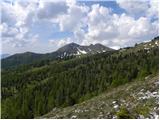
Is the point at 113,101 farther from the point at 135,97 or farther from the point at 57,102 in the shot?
the point at 57,102

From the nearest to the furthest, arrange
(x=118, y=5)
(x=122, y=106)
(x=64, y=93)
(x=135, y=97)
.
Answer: (x=118, y=5)
(x=122, y=106)
(x=135, y=97)
(x=64, y=93)

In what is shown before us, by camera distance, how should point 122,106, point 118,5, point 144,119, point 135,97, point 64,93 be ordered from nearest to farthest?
point 144,119
point 118,5
point 122,106
point 135,97
point 64,93

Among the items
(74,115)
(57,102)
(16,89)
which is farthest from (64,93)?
(74,115)

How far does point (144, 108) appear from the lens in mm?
11188

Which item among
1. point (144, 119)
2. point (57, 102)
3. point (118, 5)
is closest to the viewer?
point (144, 119)

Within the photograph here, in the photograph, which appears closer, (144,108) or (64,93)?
(144,108)

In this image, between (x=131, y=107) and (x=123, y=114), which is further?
(x=131, y=107)

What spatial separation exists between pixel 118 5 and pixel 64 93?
102538mm

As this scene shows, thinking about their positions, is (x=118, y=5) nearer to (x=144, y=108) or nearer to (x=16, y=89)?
(x=144, y=108)

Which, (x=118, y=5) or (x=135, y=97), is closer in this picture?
(x=118, y=5)

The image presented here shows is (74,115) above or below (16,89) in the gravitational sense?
above

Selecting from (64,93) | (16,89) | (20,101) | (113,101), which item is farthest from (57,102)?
(16,89)

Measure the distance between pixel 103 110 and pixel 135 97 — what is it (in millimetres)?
1542

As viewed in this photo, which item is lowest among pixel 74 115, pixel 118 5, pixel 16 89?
pixel 16 89
